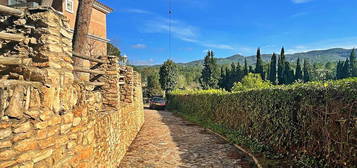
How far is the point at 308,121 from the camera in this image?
17.6 feet

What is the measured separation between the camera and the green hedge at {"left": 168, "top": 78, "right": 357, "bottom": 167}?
14.1 ft

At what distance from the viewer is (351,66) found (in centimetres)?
6088

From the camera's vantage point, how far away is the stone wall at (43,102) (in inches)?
96.1

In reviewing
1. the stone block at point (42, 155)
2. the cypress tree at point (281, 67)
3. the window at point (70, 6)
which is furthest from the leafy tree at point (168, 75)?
the stone block at point (42, 155)

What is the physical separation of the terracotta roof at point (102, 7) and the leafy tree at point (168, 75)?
17588mm

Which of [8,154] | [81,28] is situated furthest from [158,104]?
[8,154]

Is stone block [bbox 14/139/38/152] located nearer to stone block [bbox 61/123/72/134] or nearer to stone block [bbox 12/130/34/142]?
stone block [bbox 12/130/34/142]

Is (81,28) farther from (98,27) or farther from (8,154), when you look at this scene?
(98,27)

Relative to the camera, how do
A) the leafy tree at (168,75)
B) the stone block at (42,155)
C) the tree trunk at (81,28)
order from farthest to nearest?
the leafy tree at (168,75)
the tree trunk at (81,28)
the stone block at (42,155)

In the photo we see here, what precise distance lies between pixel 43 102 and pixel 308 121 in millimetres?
5016

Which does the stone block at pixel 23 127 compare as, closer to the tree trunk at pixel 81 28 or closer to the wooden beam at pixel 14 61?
the wooden beam at pixel 14 61

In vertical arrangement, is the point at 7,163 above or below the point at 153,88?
below

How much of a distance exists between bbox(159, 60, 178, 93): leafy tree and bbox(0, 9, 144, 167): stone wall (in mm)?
37229

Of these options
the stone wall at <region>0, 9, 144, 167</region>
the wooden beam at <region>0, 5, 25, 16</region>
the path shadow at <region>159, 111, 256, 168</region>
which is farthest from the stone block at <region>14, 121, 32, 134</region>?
the path shadow at <region>159, 111, 256, 168</region>
